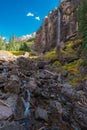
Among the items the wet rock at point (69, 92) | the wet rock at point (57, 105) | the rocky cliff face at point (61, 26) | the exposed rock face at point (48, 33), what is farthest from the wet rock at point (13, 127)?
the exposed rock face at point (48, 33)

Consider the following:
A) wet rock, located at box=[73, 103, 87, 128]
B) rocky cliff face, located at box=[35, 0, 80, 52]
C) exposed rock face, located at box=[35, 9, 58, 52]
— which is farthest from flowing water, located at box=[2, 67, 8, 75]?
exposed rock face, located at box=[35, 9, 58, 52]

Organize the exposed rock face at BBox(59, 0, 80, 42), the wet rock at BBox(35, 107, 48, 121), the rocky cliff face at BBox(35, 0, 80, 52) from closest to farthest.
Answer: the wet rock at BBox(35, 107, 48, 121)
the exposed rock face at BBox(59, 0, 80, 42)
the rocky cliff face at BBox(35, 0, 80, 52)

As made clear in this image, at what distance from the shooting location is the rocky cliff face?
82125 mm

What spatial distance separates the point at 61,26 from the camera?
88062 mm

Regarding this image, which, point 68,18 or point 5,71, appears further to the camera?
point 68,18

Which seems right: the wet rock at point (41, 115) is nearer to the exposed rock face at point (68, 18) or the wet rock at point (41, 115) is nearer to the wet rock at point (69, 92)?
the wet rock at point (69, 92)

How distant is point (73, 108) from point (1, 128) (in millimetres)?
8025

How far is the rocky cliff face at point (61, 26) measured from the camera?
82.1 metres

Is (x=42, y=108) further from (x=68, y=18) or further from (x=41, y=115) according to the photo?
(x=68, y=18)

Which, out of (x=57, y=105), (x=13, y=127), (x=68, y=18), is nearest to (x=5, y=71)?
(x=57, y=105)

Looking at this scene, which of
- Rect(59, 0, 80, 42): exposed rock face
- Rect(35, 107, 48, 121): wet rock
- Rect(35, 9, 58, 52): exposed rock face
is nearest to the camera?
Rect(35, 107, 48, 121): wet rock

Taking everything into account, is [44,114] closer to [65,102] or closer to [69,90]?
[65,102]

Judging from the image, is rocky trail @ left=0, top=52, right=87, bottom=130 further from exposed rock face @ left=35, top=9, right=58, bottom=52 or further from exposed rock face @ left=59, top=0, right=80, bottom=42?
Answer: exposed rock face @ left=35, top=9, right=58, bottom=52

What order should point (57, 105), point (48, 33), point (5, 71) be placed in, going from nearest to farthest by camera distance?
point (57, 105)
point (5, 71)
point (48, 33)
